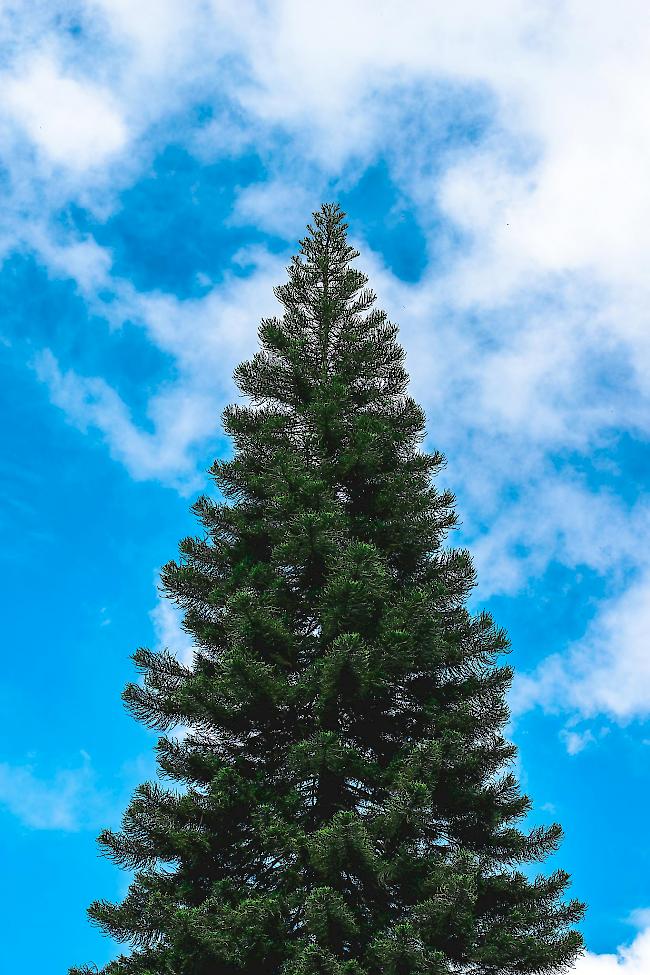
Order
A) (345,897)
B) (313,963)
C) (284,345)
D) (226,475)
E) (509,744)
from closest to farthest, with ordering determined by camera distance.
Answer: (313,963) → (345,897) → (509,744) → (226,475) → (284,345)

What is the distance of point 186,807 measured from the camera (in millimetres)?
8453

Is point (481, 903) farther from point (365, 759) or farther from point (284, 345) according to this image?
point (284, 345)

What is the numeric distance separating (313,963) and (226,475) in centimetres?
650

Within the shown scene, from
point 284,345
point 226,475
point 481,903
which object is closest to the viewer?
point 481,903

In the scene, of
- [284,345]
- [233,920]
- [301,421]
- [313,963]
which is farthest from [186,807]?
[284,345]

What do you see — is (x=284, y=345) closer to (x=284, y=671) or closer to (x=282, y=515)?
(x=282, y=515)

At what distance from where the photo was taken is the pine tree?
7.33 metres

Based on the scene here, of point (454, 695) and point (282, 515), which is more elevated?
point (282, 515)

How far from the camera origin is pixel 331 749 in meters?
7.89

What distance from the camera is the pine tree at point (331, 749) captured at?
7.33 metres

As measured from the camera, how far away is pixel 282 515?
33.1 feet

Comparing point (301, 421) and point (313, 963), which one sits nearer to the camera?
point (313, 963)

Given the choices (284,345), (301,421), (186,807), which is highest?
(284,345)

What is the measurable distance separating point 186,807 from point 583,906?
13.2ft
